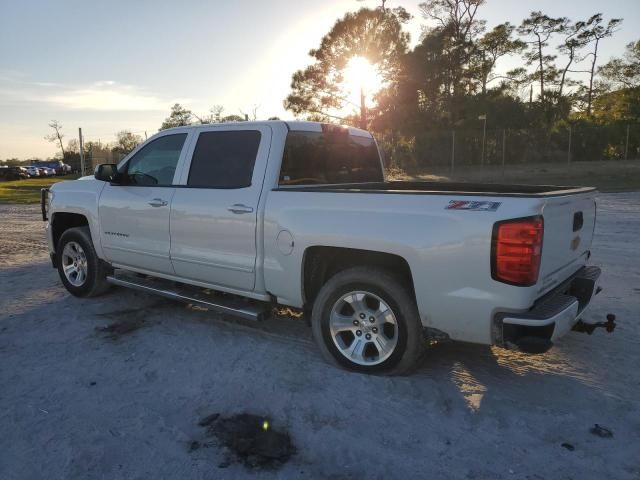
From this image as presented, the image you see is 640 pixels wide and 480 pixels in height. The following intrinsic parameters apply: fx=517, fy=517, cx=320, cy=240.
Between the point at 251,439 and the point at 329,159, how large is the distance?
2730 millimetres

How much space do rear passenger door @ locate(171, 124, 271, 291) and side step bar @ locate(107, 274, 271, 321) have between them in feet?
0.58

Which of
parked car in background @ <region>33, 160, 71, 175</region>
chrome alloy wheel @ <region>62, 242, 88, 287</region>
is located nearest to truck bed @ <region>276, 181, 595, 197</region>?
chrome alloy wheel @ <region>62, 242, 88, 287</region>

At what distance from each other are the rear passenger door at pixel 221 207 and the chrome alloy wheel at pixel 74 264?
1695 millimetres

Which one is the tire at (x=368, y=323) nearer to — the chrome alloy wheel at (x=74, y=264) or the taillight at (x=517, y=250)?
the taillight at (x=517, y=250)

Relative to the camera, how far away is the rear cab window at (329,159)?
4508 millimetres

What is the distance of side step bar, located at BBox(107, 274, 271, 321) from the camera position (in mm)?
4373

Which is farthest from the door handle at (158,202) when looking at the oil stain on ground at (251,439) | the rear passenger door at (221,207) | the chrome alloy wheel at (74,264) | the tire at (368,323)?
the oil stain on ground at (251,439)

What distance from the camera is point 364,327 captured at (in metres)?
3.85

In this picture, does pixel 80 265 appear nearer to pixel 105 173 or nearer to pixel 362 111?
pixel 105 173

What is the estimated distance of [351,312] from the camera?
3.96m

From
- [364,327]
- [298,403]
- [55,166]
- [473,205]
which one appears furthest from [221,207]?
[55,166]

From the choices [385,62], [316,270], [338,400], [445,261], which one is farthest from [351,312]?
[385,62]

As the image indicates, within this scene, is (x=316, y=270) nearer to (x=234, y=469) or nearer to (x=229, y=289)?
(x=229, y=289)

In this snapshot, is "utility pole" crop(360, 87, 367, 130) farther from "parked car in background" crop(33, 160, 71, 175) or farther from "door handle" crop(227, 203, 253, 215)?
"parked car in background" crop(33, 160, 71, 175)
